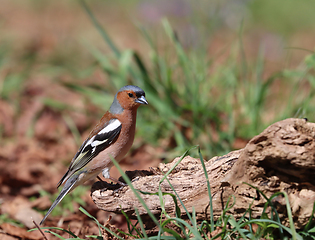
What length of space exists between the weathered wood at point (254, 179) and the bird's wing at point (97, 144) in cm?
59

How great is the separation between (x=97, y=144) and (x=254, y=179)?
70.2 inches

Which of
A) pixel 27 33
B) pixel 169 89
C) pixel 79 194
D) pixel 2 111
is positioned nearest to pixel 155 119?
pixel 169 89

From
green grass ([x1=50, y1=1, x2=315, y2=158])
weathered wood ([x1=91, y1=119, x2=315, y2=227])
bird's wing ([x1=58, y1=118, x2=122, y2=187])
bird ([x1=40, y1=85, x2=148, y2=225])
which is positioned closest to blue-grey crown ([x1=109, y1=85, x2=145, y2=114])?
bird ([x1=40, y1=85, x2=148, y2=225])

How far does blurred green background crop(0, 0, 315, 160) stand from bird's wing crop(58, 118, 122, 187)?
1.32 metres

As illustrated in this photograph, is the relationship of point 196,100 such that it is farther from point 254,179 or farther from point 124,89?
point 254,179

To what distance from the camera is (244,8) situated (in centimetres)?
973

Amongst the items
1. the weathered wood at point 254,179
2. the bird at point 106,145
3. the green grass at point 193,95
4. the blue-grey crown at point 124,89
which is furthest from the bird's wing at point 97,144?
the green grass at point 193,95

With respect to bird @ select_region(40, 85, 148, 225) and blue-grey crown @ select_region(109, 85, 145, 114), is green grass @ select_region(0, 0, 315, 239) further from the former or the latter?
blue-grey crown @ select_region(109, 85, 145, 114)

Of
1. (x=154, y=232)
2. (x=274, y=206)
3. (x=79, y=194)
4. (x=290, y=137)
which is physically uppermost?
(x=290, y=137)

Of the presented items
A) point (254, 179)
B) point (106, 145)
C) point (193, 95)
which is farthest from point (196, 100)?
point (254, 179)

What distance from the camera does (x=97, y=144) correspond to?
346 cm

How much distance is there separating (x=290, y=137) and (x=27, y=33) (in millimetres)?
9131

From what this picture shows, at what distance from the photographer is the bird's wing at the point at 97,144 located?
3.40 meters

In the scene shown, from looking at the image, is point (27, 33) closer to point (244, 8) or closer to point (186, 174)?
point (244, 8)
